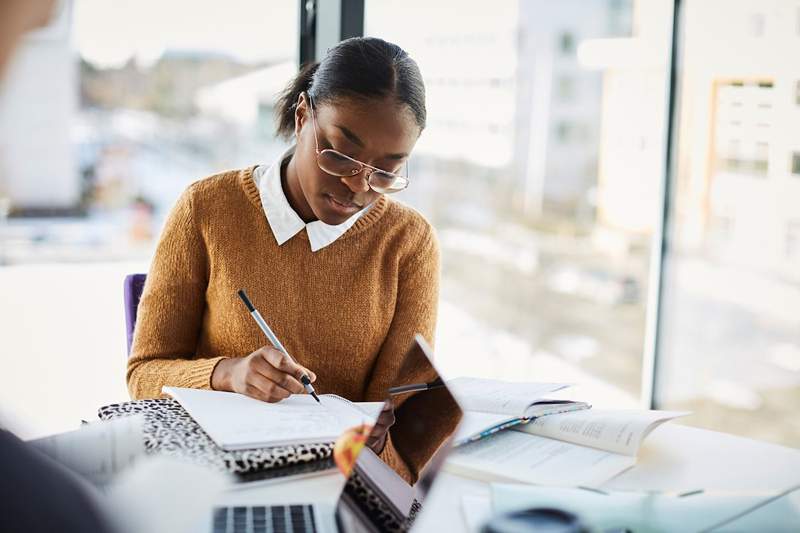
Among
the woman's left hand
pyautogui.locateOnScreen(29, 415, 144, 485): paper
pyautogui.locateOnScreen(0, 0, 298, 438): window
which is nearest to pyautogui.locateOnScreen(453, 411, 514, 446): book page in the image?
the woman's left hand

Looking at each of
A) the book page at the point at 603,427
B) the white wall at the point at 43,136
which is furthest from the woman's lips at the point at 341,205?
the white wall at the point at 43,136

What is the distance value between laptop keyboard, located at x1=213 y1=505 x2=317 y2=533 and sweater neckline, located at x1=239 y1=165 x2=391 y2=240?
0.78 meters

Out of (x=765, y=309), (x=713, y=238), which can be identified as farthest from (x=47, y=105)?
(x=765, y=309)

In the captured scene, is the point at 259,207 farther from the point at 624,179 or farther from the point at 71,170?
the point at 624,179

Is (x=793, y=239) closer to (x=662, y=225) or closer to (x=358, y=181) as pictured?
(x=662, y=225)

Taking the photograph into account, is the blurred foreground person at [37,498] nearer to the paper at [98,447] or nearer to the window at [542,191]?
the paper at [98,447]

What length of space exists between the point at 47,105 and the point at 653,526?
2484mm

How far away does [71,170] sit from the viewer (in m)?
2.76

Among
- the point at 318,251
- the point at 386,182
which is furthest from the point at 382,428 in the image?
the point at 318,251

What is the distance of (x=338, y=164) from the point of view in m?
1.40

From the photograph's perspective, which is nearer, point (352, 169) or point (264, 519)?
point (264, 519)

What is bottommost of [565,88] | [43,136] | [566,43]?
[43,136]

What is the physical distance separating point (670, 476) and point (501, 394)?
0.97 feet

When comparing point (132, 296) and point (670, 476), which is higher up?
point (132, 296)
